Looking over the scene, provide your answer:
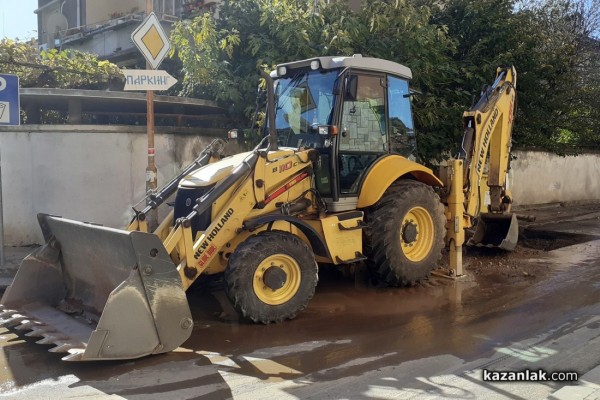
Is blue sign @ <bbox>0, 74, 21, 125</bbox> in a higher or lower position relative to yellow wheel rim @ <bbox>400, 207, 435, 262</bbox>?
higher

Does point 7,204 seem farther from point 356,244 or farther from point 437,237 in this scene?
point 437,237

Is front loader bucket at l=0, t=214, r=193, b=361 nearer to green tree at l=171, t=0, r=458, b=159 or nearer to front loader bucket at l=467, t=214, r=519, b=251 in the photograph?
green tree at l=171, t=0, r=458, b=159

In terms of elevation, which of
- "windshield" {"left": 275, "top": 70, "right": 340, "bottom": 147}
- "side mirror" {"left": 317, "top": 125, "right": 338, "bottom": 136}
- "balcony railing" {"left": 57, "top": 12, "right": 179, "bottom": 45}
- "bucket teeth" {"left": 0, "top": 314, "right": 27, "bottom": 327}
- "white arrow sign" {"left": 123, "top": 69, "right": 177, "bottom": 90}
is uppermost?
"balcony railing" {"left": 57, "top": 12, "right": 179, "bottom": 45}

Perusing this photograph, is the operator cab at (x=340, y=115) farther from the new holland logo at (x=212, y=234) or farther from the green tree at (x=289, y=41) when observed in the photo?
the green tree at (x=289, y=41)

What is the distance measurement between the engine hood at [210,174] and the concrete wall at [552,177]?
1172 centimetres

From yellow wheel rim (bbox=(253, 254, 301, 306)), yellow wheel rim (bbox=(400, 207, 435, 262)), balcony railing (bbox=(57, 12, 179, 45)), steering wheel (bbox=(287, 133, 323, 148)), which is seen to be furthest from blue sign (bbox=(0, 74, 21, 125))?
balcony railing (bbox=(57, 12, 179, 45))

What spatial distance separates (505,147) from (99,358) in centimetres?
642

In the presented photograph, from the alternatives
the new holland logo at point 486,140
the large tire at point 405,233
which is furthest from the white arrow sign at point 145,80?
the new holland logo at point 486,140

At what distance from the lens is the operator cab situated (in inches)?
243

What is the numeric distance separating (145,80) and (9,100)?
2000 mm

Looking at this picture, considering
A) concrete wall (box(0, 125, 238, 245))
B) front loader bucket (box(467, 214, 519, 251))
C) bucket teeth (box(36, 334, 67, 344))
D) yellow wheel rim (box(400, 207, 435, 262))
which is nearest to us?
bucket teeth (box(36, 334, 67, 344))

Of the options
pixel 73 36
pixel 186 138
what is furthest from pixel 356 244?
pixel 73 36

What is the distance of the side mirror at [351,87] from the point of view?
614cm

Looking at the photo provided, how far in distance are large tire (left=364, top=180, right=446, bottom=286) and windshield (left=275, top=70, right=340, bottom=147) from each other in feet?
3.70
